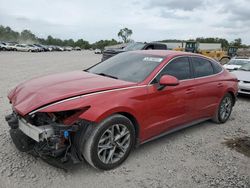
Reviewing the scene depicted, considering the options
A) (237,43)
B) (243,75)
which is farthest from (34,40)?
(243,75)

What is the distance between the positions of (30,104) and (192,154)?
257 cm

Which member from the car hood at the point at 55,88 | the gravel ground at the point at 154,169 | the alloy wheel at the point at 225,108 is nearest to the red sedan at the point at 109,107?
the car hood at the point at 55,88

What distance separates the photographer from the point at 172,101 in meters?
4.20

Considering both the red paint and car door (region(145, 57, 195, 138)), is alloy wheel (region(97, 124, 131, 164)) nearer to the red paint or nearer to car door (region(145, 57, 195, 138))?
the red paint

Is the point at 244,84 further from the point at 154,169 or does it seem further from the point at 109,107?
the point at 109,107

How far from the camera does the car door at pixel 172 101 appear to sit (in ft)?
12.9

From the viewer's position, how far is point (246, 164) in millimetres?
3922

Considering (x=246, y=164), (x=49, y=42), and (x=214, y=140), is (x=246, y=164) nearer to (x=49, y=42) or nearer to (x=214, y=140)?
(x=214, y=140)

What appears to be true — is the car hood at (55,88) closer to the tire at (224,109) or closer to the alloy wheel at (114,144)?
the alloy wheel at (114,144)

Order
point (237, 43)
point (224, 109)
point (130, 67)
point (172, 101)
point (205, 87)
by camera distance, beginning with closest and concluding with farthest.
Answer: point (172, 101) < point (130, 67) < point (205, 87) < point (224, 109) < point (237, 43)

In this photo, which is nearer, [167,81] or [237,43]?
[167,81]

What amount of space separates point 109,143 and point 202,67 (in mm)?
2656

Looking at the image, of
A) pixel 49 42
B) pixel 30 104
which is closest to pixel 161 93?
pixel 30 104

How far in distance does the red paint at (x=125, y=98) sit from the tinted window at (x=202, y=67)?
13 centimetres
